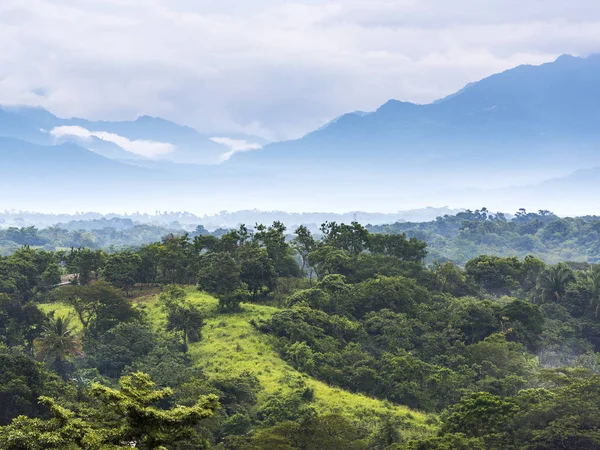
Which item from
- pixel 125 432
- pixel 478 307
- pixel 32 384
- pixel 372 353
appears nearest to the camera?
pixel 125 432

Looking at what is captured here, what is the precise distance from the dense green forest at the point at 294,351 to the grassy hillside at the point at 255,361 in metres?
0.17

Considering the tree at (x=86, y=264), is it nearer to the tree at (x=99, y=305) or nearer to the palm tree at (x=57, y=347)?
the tree at (x=99, y=305)

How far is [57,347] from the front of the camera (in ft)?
108

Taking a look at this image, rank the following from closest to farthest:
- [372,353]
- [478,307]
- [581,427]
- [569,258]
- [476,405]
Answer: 1. [581,427]
2. [476,405]
3. [372,353]
4. [478,307]
5. [569,258]

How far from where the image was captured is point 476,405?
973 inches

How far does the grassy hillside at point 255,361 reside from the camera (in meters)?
31.7

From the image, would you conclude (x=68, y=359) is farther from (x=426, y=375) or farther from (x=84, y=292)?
(x=426, y=375)

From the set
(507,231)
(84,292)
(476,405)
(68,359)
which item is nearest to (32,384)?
(68,359)

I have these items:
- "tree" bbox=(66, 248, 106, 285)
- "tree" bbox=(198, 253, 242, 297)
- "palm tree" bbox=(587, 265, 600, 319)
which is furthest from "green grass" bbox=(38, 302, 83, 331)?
"palm tree" bbox=(587, 265, 600, 319)

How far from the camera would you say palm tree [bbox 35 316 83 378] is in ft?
107

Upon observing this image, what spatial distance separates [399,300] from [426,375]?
11.8 m

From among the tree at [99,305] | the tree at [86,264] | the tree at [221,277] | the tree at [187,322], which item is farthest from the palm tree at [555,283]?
the tree at [86,264]

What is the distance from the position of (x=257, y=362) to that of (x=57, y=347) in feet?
46.2

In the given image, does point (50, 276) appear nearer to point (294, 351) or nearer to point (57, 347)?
point (57, 347)
